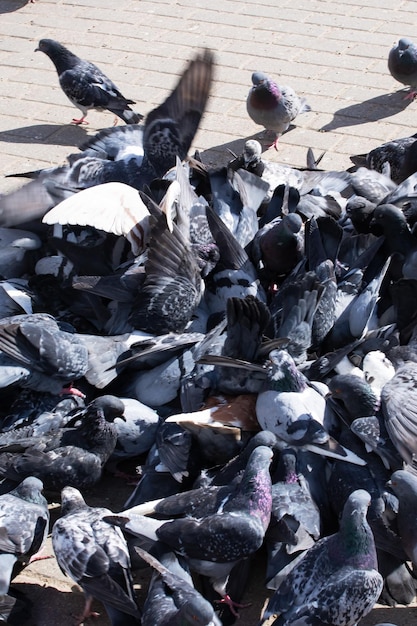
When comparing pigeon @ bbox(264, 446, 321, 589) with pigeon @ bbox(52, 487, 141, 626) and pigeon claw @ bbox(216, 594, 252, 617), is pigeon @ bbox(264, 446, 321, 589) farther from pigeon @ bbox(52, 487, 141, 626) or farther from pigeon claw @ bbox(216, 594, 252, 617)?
pigeon @ bbox(52, 487, 141, 626)

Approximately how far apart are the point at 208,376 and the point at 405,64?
15.2ft

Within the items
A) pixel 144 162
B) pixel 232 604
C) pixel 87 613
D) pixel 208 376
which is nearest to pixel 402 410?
pixel 208 376

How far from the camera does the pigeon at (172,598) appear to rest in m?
3.45

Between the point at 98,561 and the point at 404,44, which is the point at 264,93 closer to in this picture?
the point at 404,44

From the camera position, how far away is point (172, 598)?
365 cm

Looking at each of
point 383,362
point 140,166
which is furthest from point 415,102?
point 383,362

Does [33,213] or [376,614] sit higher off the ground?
[33,213]

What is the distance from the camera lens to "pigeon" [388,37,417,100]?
828 cm

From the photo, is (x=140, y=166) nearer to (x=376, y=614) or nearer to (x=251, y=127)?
(x=251, y=127)

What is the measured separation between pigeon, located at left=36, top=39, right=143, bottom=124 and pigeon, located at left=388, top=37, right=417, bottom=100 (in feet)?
7.53

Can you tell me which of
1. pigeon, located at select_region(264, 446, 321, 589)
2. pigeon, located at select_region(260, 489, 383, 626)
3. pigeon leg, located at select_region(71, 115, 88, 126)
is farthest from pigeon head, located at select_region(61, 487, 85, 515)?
pigeon leg, located at select_region(71, 115, 88, 126)

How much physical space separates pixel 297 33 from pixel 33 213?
4.81 m

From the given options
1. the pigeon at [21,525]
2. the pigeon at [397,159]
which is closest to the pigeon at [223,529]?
the pigeon at [21,525]

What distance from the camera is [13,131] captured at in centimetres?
809
